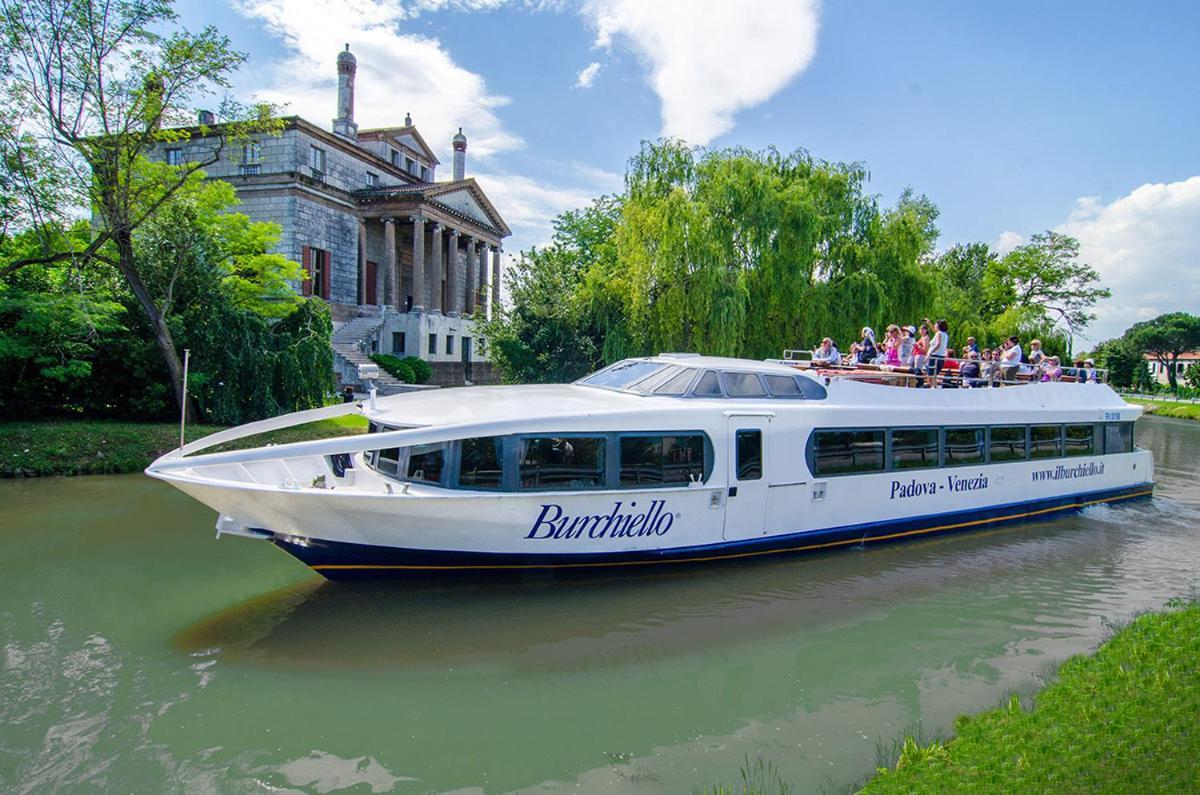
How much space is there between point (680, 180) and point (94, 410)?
58.5ft

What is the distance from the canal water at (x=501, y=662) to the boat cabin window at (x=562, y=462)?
1.39 m

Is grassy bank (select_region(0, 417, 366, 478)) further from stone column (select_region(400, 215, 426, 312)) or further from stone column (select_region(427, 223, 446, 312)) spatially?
stone column (select_region(427, 223, 446, 312))

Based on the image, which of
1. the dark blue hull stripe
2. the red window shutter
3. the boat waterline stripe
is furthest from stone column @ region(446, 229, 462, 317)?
the dark blue hull stripe

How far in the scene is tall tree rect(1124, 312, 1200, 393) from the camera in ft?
275

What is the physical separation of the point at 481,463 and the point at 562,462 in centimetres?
94

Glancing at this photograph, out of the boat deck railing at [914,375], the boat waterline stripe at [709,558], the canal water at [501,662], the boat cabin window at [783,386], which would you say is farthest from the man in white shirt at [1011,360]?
the boat cabin window at [783,386]

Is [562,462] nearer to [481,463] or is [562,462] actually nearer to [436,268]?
[481,463]

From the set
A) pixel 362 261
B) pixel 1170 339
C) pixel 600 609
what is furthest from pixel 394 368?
pixel 1170 339

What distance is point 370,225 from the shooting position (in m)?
39.2

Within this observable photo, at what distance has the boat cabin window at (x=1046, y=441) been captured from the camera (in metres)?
12.8

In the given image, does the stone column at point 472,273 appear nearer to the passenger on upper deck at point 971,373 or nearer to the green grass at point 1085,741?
the passenger on upper deck at point 971,373

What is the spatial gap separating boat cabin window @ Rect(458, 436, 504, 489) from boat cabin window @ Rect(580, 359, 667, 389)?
9.43 feet

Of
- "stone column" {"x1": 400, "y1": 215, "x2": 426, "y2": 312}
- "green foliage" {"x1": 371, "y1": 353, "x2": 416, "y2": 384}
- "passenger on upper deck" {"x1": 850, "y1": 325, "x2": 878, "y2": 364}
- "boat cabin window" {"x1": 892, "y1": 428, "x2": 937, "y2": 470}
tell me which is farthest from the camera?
"stone column" {"x1": 400, "y1": 215, "x2": 426, "y2": 312}

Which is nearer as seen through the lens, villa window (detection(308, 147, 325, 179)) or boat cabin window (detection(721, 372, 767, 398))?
boat cabin window (detection(721, 372, 767, 398))
